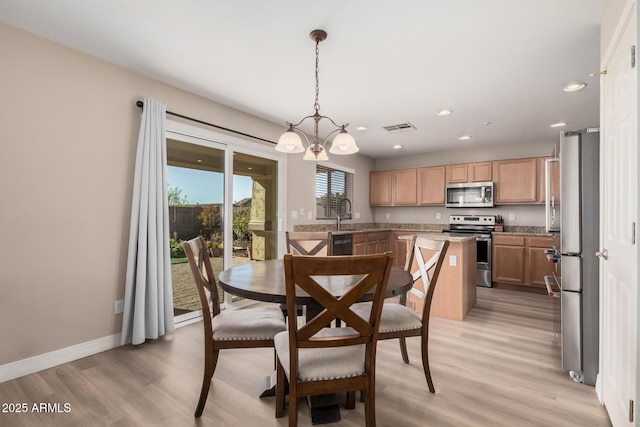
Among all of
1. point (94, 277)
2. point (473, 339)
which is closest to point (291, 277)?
point (94, 277)

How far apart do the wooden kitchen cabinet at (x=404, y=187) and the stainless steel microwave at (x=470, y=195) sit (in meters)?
0.64

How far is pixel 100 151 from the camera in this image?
2502mm

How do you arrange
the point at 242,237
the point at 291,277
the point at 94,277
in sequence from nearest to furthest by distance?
the point at 291,277
the point at 94,277
the point at 242,237

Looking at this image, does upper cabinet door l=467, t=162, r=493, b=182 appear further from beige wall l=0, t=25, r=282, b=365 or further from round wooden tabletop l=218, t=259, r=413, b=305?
beige wall l=0, t=25, r=282, b=365

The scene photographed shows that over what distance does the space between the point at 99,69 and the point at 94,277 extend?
1.74m

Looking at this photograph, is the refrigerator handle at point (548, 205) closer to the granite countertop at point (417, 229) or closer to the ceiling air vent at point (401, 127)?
the granite countertop at point (417, 229)

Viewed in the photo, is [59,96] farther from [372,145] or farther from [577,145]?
[372,145]

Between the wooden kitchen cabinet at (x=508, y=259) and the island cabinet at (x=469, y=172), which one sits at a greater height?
the island cabinet at (x=469, y=172)

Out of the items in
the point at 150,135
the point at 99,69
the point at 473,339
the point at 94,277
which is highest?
the point at 99,69

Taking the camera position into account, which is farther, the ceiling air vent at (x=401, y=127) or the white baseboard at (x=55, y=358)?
the ceiling air vent at (x=401, y=127)

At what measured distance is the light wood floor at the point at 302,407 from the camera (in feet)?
5.47

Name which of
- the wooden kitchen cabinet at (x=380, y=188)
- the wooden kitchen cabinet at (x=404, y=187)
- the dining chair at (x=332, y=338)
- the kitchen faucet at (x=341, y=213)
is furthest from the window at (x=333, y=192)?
the dining chair at (x=332, y=338)

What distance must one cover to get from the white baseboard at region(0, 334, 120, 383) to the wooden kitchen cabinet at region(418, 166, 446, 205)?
16.9 feet

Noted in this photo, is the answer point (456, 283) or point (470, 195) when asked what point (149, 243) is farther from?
point (470, 195)
